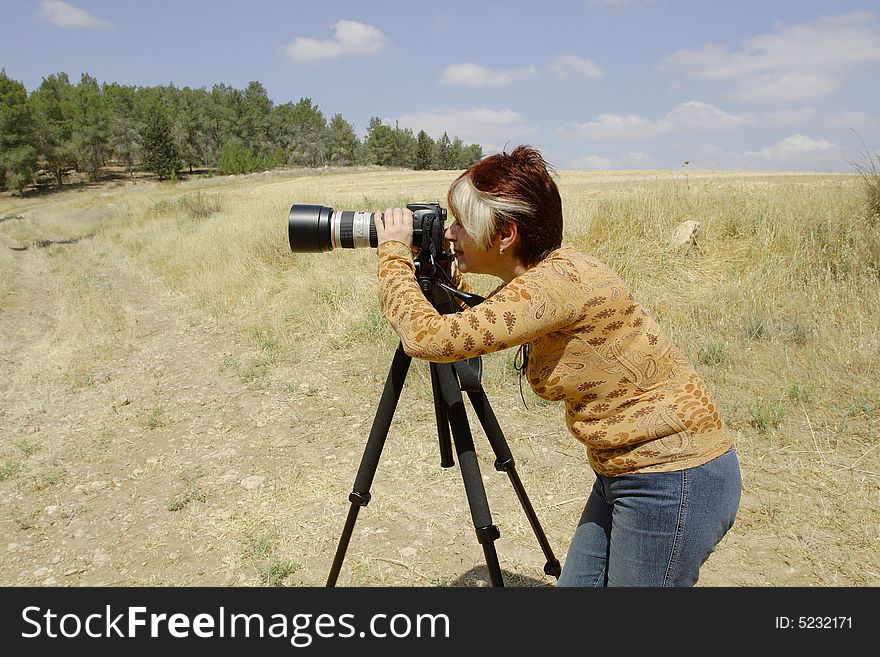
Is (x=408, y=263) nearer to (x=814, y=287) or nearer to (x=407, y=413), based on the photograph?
(x=407, y=413)

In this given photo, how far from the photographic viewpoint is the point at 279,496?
3617 millimetres

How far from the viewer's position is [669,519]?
1.46 meters

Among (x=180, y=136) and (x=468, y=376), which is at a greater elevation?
(x=180, y=136)

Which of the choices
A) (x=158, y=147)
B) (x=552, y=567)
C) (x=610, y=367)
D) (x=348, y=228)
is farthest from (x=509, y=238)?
(x=158, y=147)

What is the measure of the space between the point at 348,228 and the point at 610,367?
902 millimetres

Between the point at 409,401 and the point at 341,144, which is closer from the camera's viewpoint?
the point at 409,401

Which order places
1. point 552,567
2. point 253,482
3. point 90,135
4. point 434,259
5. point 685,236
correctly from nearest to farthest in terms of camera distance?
point 434,259 → point 552,567 → point 253,482 → point 685,236 → point 90,135

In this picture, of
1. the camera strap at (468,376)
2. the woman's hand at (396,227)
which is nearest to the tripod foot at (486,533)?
the camera strap at (468,376)

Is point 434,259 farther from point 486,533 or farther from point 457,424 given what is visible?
point 486,533

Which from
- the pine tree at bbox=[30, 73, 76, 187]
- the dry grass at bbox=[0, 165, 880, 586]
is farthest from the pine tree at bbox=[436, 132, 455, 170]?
the dry grass at bbox=[0, 165, 880, 586]

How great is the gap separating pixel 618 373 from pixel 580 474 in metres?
2.37

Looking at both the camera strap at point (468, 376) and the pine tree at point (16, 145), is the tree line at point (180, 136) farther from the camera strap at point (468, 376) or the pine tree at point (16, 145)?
the camera strap at point (468, 376)

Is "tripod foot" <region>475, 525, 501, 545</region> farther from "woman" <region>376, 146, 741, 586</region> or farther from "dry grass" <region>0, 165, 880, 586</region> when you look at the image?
"dry grass" <region>0, 165, 880, 586</region>
